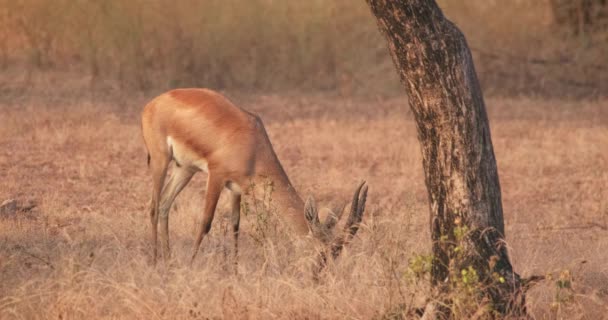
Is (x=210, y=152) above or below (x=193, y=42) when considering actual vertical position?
above

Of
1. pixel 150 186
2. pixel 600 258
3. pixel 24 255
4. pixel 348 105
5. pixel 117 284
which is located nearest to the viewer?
pixel 117 284

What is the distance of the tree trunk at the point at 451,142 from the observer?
16.7 ft

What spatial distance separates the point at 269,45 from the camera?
15.9m

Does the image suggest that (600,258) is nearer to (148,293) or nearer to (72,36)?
(148,293)

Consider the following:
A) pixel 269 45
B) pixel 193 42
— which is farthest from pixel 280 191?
pixel 269 45

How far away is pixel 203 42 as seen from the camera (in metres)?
15.5

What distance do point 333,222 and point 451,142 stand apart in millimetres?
1314

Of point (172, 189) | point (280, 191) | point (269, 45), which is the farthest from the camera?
point (269, 45)

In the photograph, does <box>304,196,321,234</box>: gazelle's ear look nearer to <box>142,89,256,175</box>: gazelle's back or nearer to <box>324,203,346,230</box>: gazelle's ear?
<box>324,203,346,230</box>: gazelle's ear

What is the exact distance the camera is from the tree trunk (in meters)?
5.09

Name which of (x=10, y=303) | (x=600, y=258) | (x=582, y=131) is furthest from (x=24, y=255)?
(x=582, y=131)

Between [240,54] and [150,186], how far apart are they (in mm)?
6554

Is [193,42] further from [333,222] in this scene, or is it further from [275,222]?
[333,222]

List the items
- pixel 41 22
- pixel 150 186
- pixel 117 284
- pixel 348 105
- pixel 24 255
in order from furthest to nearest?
pixel 41 22
pixel 348 105
pixel 150 186
pixel 24 255
pixel 117 284
